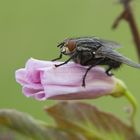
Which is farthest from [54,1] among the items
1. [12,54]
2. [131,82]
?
[131,82]

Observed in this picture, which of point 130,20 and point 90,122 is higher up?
point 130,20

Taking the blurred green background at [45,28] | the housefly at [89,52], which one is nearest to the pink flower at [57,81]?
the housefly at [89,52]

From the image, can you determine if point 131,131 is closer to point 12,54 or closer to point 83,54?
point 83,54

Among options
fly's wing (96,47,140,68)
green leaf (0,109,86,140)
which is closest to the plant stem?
fly's wing (96,47,140,68)

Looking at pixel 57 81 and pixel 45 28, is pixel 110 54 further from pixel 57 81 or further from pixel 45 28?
pixel 45 28

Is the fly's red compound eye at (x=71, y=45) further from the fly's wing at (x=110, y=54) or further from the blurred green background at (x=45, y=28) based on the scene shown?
the blurred green background at (x=45, y=28)

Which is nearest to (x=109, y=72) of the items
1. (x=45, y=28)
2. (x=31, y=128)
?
(x=31, y=128)

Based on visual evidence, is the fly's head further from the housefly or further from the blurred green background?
the blurred green background
